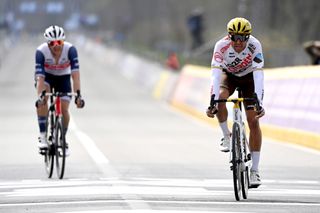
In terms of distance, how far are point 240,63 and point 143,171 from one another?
354 centimetres

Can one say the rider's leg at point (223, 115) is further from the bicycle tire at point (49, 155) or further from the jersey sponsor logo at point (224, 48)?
the bicycle tire at point (49, 155)

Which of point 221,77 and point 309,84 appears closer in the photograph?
point 221,77

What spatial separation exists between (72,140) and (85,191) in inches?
426

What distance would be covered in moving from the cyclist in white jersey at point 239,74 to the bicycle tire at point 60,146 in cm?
295

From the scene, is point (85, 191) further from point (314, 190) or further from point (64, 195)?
point (314, 190)

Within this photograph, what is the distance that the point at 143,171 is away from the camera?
16766 mm

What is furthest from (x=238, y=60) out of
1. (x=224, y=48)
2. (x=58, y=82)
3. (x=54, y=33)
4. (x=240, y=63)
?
(x=58, y=82)

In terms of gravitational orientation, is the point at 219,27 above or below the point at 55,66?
above

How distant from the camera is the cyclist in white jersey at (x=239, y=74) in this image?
1341 cm

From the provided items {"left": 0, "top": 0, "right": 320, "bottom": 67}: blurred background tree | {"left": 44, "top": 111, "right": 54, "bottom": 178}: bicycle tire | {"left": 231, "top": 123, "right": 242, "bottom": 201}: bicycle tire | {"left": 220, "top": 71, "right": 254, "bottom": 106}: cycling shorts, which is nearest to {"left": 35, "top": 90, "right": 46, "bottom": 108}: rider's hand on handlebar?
{"left": 44, "top": 111, "right": 54, "bottom": 178}: bicycle tire

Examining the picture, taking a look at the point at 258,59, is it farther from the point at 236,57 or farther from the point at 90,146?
the point at 90,146

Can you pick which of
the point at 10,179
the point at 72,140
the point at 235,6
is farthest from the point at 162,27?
the point at 10,179

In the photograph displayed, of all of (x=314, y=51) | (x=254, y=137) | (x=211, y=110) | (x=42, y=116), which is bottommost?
(x=254, y=137)

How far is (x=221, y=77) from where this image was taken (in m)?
13.7
